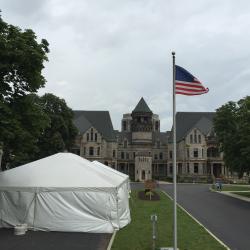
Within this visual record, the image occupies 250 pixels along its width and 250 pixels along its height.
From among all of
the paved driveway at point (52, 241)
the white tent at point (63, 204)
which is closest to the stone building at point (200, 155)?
the white tent at point (63, 204)

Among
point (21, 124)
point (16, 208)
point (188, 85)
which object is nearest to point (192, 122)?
point (21, 124)

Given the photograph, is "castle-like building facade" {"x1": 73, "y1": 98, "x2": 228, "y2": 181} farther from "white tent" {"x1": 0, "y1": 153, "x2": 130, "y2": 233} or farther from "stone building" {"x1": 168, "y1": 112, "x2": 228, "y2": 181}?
"white tent" {"x1": 0, "y1": 153, "x2": 130, "y2": 233}

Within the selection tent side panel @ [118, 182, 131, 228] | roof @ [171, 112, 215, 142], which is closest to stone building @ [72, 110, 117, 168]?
roof @ [171, 112, 215, 142]

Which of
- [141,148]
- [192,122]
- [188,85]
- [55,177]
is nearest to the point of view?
[188,85]

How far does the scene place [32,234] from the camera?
1648cm

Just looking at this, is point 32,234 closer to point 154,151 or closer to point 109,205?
point 109,205

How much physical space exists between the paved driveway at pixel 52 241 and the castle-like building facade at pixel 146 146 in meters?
70.2

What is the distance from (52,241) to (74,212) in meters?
2.57

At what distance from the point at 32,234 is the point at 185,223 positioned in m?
7.31

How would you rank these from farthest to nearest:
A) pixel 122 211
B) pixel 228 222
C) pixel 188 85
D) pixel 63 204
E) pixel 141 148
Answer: pixel 141 148, pixel 228 222, pixel 122 211, pixel 63 204, pixel 188 85

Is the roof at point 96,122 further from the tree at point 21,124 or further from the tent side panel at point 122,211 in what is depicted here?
the tent side panel at point 122,211

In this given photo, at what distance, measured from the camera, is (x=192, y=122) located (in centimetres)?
9450

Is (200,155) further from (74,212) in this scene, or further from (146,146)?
(74,212)

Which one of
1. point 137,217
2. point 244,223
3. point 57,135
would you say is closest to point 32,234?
point 137,217
